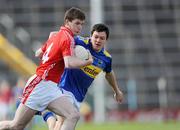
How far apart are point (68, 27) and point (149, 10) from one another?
90.0 feet

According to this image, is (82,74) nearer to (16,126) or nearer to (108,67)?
(108,67)

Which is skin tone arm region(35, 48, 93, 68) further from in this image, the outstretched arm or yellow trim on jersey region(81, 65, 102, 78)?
yellow trim on jersey region(81, 65, 102, 78)

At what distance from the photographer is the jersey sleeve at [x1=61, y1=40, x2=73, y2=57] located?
31.8ft

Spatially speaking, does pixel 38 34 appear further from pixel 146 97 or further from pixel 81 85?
pixel 81 85

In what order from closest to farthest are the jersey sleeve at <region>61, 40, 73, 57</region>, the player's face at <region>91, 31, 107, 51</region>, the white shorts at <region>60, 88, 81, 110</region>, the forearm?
the forearm < the jersey sleeve at <region>61, 40, 73, 57</region> < the white shorts at <region>60, 88, 81, 110</region> < the player's face at <region>91, 31, 107, 51</region>

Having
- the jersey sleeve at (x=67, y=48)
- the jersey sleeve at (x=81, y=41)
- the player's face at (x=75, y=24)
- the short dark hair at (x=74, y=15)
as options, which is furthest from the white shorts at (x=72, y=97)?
the short dark hair at (x=74, y=15)

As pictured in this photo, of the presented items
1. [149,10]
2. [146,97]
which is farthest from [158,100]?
[149,10]

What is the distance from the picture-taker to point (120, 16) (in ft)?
120

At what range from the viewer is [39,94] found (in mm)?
10086

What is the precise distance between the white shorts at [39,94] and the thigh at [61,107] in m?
0.06

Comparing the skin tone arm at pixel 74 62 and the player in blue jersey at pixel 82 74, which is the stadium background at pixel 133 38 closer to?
the player in blue jersey at pixel 82 74

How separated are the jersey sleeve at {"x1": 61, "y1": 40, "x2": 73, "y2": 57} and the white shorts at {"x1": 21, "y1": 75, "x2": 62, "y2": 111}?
572mm

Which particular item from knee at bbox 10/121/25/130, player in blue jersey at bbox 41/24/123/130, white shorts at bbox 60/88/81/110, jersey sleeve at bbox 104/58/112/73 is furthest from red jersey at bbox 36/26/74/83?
jersey sleeve at bbox 104/58/112/73

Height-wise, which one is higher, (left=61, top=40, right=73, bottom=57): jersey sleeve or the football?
(left=61, top=40, right=73, bottom=57): jersey sleeve
